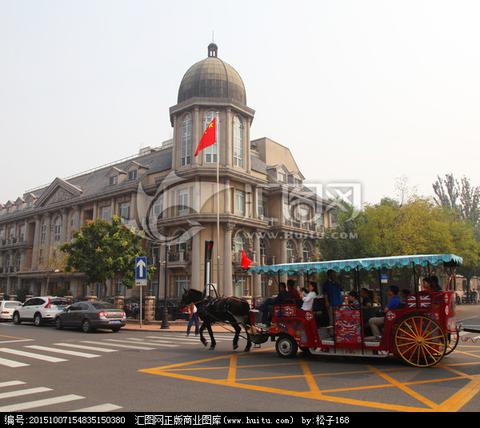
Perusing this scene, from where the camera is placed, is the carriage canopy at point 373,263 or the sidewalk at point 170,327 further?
the sidewalk at point 170,327

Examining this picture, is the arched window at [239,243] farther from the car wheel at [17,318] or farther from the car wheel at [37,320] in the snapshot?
the car wheel at [17,318]

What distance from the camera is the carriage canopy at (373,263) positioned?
10477 mm

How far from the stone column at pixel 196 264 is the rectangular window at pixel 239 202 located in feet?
15.3

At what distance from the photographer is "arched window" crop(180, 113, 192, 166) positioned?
39062 millimetres

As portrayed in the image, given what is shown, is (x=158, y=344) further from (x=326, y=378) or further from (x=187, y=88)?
(x=187, y=88)

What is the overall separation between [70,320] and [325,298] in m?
15.5

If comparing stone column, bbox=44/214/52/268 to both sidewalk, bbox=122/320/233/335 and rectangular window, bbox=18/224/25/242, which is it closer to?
rectangular window, bbox=18/224/25/242

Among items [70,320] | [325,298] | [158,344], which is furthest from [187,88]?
[325,298]

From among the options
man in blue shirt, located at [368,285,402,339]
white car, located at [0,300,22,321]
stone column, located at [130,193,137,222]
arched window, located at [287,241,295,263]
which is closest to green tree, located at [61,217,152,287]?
white car, located at [0,300,22,321]

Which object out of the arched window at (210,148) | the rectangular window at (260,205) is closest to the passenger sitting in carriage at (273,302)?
the arched window at (210,148)

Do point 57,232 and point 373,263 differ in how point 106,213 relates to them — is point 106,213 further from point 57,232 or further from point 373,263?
point 373,263

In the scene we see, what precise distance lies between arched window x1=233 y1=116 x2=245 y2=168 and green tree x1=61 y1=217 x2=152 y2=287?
42.7ft

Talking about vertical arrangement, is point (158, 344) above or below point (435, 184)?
below

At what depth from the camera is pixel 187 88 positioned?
40.0 m
